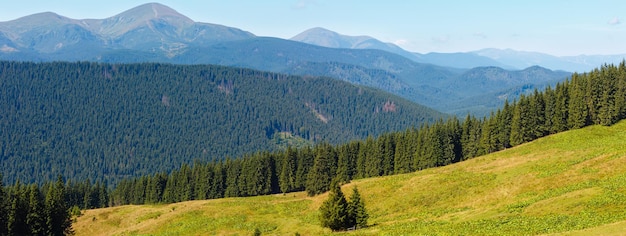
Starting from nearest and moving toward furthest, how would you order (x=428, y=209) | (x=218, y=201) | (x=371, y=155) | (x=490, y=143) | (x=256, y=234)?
(x=256, y=234) → (x=428, y=209) → (x=218, y=201) → (x=490, y=143) → (x=371, y=155)

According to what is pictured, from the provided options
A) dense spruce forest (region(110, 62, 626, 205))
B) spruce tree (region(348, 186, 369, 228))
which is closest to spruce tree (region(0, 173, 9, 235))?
spruce tree (region(348, 186, 369, 228))

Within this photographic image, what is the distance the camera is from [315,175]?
373ft

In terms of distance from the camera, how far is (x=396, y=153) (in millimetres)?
127875

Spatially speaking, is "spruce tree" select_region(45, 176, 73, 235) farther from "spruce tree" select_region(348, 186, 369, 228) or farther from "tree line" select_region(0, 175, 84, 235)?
"spruce tree" select_region(348, 186, 369, 228)

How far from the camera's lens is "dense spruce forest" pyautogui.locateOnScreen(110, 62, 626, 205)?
111125 millimetres

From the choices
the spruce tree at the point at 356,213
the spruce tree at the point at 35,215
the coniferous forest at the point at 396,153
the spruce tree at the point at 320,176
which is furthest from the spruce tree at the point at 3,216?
the spruce tree at the point at 320,176

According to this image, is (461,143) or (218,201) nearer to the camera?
(218,201)

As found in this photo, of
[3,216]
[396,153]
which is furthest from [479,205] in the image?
[3,216]

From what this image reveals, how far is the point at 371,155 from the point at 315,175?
22954 millimetres

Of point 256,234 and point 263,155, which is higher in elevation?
point 256,234

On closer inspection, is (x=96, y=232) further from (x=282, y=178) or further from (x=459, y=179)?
(x=459, y=179)

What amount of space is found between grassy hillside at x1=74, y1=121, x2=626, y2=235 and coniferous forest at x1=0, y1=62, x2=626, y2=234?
8.37 metres

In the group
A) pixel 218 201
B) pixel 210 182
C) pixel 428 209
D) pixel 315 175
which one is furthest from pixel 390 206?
pixel 210 182

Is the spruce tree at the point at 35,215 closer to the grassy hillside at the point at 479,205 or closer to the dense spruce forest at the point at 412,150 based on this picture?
the grassy hillside at the point at 479,205
